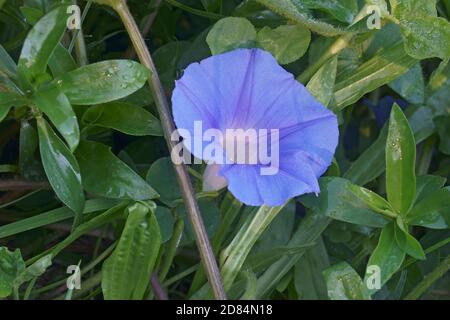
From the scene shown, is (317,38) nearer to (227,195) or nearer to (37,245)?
(227,195)

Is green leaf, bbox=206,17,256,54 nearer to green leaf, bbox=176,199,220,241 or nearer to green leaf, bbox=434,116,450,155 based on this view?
green leaf, bbox=176,199,220,241

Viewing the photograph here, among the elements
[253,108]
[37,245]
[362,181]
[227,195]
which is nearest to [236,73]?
[253,108]

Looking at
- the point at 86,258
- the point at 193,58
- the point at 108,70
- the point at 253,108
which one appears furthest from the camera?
the point at 86,258

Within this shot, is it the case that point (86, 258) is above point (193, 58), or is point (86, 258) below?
below

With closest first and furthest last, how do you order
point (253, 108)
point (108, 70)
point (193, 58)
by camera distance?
point (108, 70), point (253, 108), point (193, 58)

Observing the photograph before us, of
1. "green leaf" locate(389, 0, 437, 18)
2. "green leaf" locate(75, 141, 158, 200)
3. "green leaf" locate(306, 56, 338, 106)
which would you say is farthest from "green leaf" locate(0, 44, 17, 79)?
"green leaf" locate(389, 0, 437, 18)
